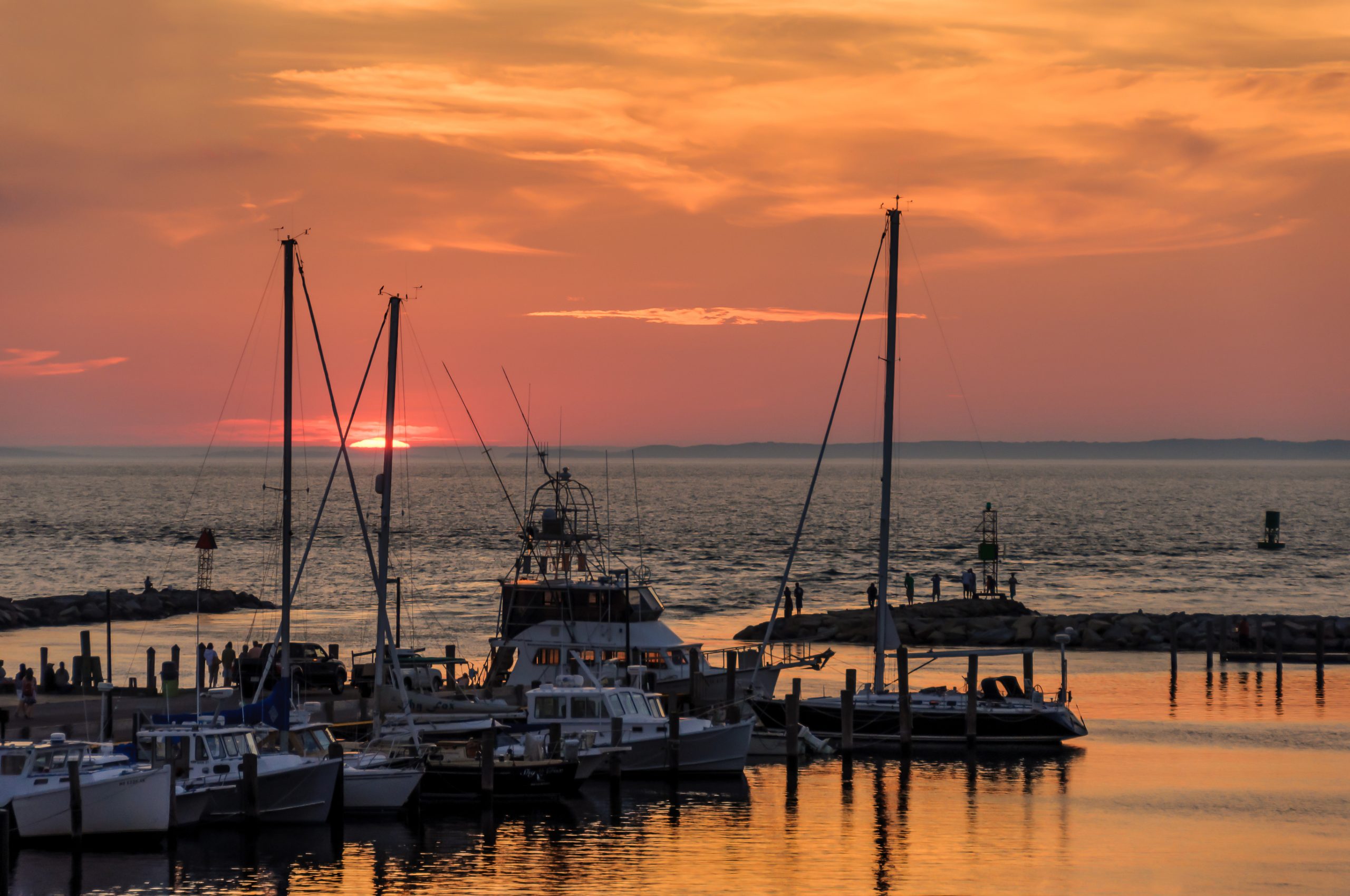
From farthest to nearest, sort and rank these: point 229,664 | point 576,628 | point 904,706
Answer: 1. point 229,664
2. point 576,628
3. point 904,706

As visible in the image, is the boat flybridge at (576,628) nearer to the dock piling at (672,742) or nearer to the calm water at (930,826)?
the calm water at (930,826)

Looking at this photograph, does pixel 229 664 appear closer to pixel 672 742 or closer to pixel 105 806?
pixel 672 742

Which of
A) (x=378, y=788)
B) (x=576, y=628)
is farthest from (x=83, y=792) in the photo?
(x=576, y=628)

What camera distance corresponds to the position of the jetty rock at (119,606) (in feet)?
260

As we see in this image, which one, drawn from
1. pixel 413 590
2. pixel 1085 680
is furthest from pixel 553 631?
pixel 413 590

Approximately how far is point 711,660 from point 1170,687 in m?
18.3

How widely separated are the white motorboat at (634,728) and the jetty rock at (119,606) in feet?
138

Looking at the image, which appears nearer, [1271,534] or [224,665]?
[224,665]

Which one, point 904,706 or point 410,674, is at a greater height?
point 410,674

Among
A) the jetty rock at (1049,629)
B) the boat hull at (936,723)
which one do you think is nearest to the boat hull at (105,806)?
the boat hull at (936,723)

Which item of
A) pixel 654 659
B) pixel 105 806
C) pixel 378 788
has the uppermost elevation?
pixel 654 659

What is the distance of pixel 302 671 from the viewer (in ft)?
160

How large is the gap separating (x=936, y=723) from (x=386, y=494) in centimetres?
1619

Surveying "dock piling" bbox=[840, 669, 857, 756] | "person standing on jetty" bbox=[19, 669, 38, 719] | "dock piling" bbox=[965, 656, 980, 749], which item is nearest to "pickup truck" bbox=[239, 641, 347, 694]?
"person standing on jetty" bbox=[19, 669, 38, 719]
